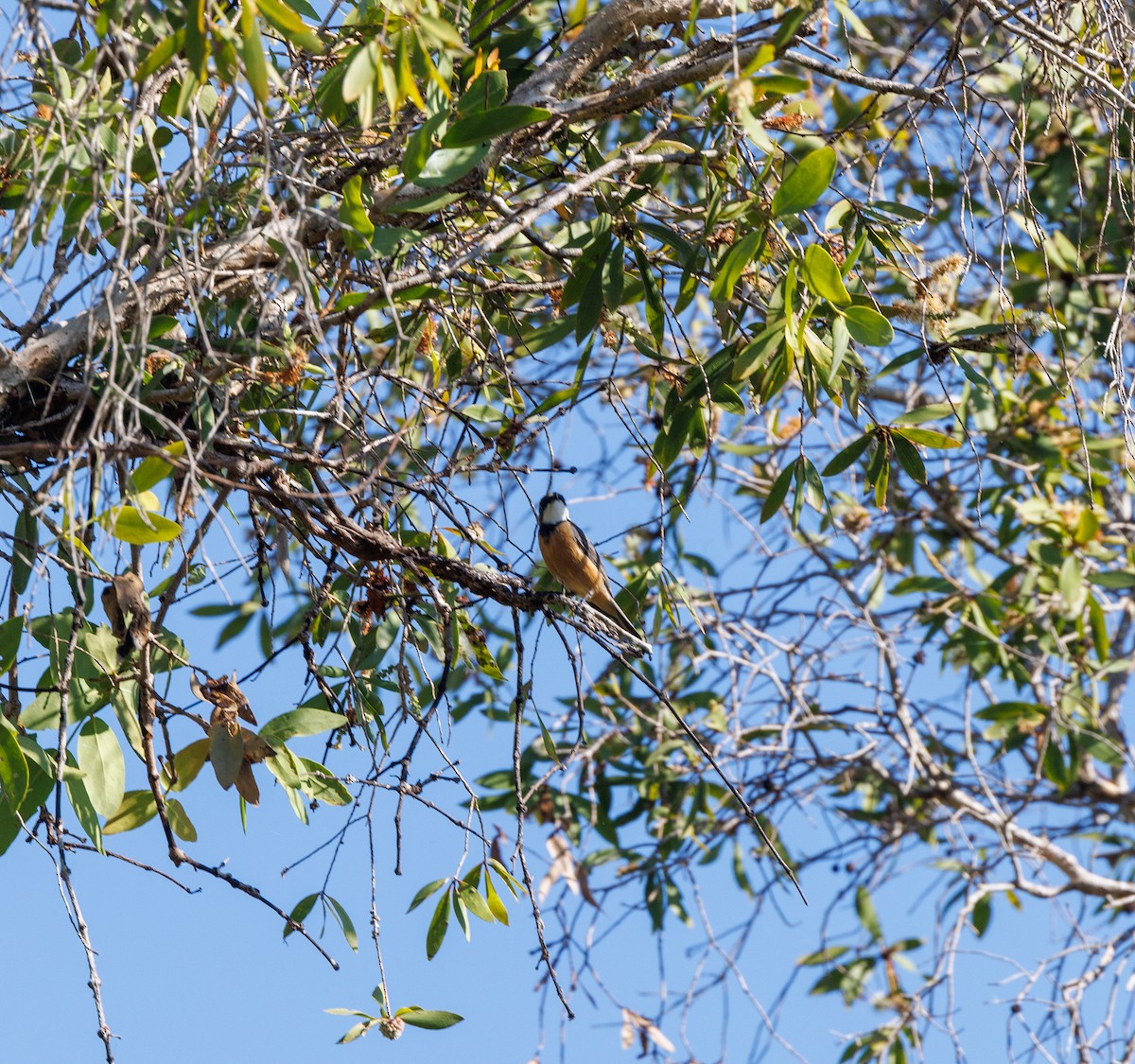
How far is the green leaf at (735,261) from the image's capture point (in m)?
1.99

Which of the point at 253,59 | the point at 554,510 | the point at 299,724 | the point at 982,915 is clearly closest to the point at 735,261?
the point at 253,59

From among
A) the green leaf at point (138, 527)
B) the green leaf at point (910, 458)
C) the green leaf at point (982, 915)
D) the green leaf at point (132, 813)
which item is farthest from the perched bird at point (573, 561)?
the green leaf at point (138, 527)

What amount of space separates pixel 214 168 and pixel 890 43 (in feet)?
13.6

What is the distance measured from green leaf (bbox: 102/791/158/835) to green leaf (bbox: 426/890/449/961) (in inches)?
19.4

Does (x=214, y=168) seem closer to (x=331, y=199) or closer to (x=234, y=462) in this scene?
(x=331, y=199)

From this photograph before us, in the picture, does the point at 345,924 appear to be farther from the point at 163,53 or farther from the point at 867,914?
the point at 867,914

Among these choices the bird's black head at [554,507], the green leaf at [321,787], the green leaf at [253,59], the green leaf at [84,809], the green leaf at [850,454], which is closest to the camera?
the green leaf at [253,59]

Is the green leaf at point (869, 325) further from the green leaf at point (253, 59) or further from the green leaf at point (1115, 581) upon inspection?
the green leaf at point (1115, 581)

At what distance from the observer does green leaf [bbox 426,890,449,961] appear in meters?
2.17

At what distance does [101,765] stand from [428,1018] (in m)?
0.64

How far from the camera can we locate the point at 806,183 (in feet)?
6.22

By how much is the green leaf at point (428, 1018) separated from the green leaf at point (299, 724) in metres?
0.49

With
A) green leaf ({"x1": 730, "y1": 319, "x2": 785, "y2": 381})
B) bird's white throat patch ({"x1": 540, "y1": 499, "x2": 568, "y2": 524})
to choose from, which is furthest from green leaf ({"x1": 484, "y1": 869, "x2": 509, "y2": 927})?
bird's white throat patch ({"x1": 540, "y1": 499, "x2": 568, "y2": 524})

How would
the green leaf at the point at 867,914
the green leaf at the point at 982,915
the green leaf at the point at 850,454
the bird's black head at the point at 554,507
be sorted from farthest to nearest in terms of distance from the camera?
the green leaf at the point at 867,914 < the green leaf at the point at 982,915 < the bird's black head at the point at 554,507 < the green leaf at the point at 850,454
